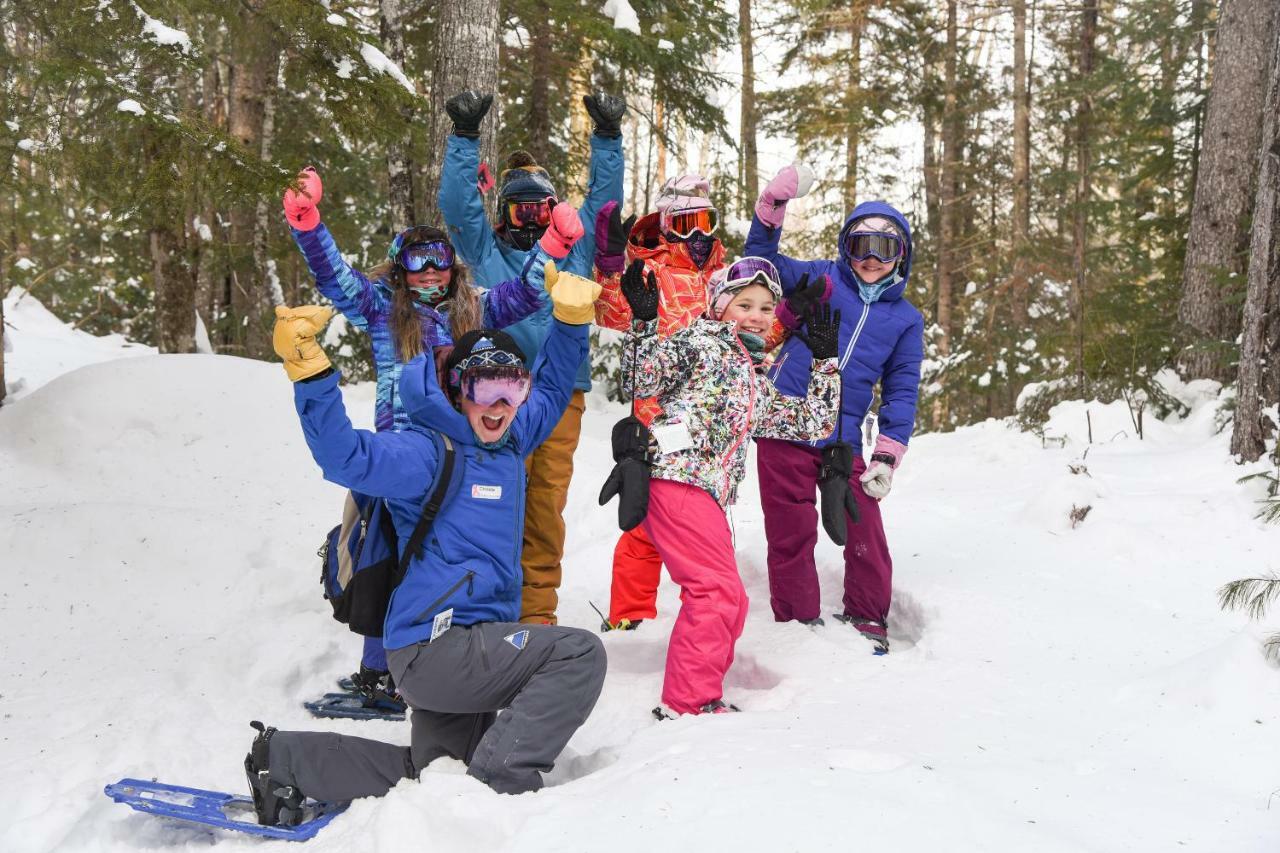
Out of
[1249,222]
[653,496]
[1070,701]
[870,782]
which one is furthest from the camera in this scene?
[1249,222]

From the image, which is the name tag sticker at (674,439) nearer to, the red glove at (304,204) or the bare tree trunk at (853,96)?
the red glove at (304,204)

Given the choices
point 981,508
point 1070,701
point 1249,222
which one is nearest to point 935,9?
point 1249,222

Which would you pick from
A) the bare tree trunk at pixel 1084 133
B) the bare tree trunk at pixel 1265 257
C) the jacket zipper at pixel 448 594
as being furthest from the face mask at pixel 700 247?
the bare tree trunk at pixel 1084 133

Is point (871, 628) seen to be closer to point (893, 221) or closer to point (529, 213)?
point (893, 221)

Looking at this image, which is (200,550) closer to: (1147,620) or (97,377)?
(97,377)

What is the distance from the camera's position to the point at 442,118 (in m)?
6.10

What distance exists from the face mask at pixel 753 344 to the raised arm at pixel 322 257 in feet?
5.75

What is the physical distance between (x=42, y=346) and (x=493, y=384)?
49.8 ft

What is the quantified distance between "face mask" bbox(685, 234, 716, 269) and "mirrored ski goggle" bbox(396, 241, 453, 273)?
1.26 meters

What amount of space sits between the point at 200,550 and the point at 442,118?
130 inches

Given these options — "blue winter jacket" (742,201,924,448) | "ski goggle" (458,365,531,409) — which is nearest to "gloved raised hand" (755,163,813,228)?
"blue winter jacket" (742,201,924,448)

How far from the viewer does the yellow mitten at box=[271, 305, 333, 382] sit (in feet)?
8.98

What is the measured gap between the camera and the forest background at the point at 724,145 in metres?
5.84

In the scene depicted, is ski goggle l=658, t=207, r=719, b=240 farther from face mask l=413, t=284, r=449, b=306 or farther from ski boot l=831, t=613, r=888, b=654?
ski boot l=831, t=613, r=888, b=654
